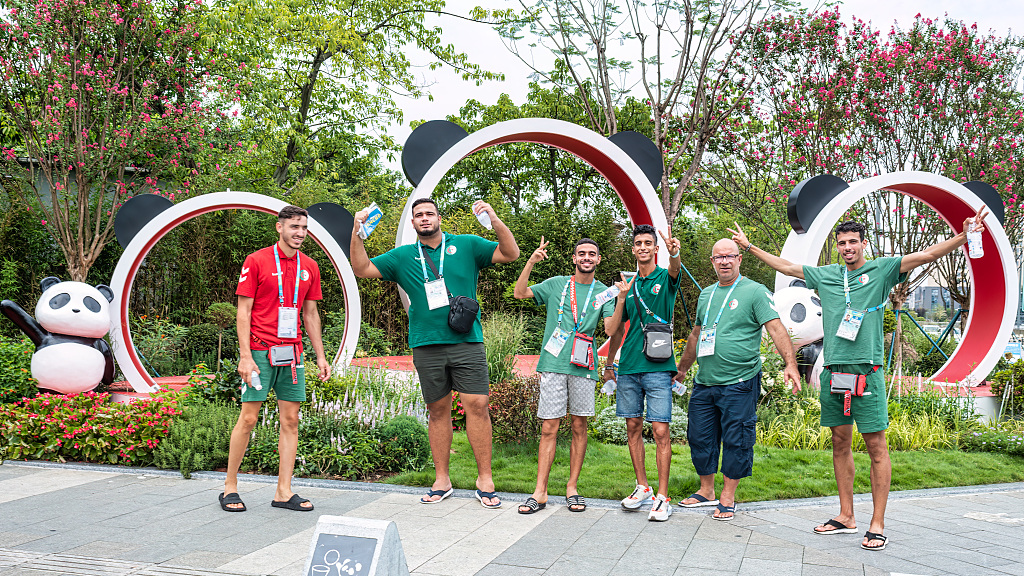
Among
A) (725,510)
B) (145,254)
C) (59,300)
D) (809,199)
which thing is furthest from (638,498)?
(145,254)

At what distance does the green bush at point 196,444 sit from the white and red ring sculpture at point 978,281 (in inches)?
218

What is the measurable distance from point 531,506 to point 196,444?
252 cm

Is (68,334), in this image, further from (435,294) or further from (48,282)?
(435,294)

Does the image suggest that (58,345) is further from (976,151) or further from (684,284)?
(976,151)

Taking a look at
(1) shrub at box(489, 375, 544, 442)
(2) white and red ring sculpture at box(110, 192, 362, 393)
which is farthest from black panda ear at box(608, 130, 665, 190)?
(2) white and red ring sculpture at box(110, 192, 362, 393)

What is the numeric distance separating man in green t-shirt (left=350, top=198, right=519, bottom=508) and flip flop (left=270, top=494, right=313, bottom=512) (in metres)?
0.68

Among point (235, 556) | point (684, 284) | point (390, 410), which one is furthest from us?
point (684, 284)

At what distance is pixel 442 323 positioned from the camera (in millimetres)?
4203

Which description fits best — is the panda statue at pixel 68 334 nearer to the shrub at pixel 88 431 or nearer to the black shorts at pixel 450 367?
the shrub at pixel 88 431

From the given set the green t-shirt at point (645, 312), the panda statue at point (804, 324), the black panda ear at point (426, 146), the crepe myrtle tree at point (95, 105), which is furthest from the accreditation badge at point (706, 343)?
the crepe myrtle tree at point (95, 105)

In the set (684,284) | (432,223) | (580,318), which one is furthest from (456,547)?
(684,284)

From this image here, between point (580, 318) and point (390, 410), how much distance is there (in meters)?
2.10

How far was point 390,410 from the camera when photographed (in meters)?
5.61

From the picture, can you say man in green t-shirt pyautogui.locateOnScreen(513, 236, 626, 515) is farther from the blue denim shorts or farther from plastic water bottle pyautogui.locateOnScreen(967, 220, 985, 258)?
plastic water bottle pyautogui.locateOnScreen(967, 220, 985, 258)
